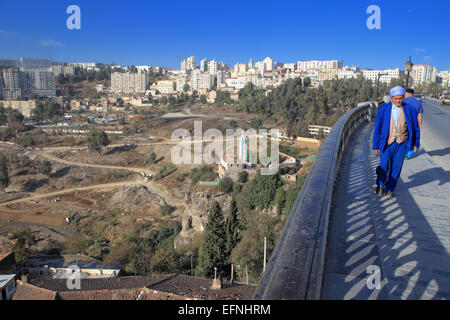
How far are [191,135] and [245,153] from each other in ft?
48.2

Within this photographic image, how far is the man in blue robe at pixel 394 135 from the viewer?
111 inches

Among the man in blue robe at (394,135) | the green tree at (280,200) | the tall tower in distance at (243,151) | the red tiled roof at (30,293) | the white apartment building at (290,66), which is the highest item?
the white apartment building at (290,66)

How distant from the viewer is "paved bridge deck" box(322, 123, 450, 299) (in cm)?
162

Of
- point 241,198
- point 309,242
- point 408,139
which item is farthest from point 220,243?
point 309,242

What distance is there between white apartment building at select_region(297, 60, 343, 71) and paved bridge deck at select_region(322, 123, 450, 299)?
100105 millimetres

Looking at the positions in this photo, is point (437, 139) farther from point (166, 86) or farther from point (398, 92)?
point (166, 86)

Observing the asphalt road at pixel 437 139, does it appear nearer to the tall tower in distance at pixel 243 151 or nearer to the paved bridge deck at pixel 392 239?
the paved bridge deck at pixel 392 239

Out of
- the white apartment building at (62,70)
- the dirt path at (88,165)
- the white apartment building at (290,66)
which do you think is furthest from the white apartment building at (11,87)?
the white apartment building at (290,66)

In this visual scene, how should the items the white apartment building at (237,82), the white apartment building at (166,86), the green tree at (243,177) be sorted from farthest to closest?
1. the white apartment building at (166,86)
2. the white apartment building at (237,82)
3. the green tree at (243,177)

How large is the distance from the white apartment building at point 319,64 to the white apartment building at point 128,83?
5113cm

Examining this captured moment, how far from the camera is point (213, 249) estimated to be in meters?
14.0

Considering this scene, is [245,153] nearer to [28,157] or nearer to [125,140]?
[125,140]

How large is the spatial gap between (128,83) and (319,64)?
56.9m

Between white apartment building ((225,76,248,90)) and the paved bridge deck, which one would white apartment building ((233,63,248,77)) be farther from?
the paved bridge deck
